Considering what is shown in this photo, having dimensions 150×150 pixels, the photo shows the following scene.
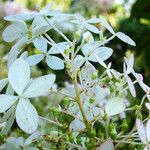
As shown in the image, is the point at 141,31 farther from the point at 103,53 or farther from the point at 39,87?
the point at 39,87

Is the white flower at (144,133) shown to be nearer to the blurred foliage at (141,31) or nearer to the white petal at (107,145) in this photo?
the white petal at (107,145)

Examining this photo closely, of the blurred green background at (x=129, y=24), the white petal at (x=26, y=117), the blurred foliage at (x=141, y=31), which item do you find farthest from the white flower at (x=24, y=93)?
the blurred foliage at (x=141, y=31)

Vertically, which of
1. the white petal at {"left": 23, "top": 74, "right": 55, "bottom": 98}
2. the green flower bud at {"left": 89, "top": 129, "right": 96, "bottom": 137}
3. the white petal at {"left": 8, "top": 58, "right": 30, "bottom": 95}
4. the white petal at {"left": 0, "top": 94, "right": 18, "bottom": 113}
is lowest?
the green flower bud at {"left": 89, "top": 129, "right": 96, "bottom": 137}

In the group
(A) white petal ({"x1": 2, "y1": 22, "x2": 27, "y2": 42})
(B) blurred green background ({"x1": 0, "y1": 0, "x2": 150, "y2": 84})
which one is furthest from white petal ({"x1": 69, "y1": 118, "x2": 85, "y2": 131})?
(B) blurred green background ({"x1": 0, "y1": 0, "x2": 150, "y2": 84})

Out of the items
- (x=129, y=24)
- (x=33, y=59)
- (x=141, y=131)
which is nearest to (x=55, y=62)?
(x=33, y=59)

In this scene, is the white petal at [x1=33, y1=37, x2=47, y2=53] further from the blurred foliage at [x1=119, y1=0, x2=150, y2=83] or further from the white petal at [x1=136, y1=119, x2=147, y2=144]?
the blurred foliage at [x1=119, y1=0, x2=150, y2=83]

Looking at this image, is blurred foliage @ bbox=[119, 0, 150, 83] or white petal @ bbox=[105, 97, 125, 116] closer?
white petal @ bbox=[105, 97, 125, 116]

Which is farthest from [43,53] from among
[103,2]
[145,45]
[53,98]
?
[103,2]

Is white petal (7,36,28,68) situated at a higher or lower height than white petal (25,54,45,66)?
higher
